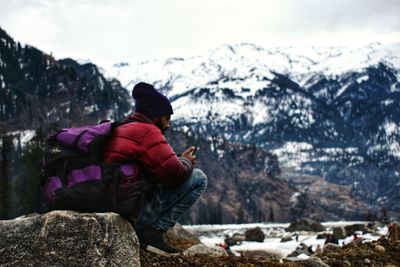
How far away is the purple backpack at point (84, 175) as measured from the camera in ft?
24.5

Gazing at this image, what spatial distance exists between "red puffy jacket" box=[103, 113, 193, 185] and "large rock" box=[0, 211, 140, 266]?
2.63 feet

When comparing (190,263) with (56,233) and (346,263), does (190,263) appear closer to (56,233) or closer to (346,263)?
(56,233)

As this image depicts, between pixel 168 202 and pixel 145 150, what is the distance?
3.80ft

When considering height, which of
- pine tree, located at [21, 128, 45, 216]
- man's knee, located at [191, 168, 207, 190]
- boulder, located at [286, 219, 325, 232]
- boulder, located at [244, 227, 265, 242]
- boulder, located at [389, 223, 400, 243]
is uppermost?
man's knee, located at [191, 168, 207, 190]

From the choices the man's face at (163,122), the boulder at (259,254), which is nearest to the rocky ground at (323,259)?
the boulder at (259,254)

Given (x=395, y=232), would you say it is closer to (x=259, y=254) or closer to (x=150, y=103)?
(x=150, y=103)

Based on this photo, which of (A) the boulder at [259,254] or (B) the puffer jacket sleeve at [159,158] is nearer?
(B) the puffer jacket sleeve at [159,158]

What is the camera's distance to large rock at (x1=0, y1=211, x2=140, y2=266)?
732 centimetres

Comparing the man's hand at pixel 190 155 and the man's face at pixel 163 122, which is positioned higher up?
the man's face at pixel 163 122

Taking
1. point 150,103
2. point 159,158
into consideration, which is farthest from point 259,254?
point 159,158

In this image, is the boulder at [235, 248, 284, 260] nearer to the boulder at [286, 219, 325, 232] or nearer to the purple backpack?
the purple backpack

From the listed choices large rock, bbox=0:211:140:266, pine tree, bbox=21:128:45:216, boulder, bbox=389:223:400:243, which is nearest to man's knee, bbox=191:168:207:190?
large rock, bbox=0:211:140:266

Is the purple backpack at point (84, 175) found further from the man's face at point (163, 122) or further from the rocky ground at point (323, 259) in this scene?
the rocky ground at point (323, 259)

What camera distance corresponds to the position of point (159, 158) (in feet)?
25.4
